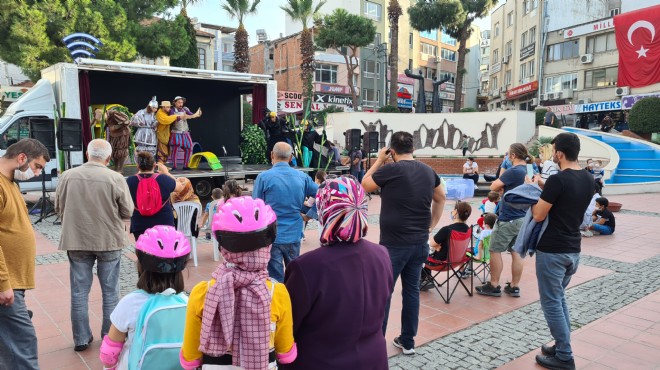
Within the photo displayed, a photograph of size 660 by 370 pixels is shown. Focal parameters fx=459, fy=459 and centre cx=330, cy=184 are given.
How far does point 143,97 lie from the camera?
13836mm

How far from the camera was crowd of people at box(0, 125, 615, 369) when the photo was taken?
169cm

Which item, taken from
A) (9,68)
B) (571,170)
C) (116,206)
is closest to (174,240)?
(116,206)

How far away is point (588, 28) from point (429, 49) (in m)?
18.7

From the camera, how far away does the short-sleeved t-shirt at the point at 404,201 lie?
3.43 m

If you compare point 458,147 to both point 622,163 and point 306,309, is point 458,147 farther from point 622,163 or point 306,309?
point 306,309

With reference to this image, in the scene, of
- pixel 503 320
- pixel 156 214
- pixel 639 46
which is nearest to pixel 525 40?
pixel 639 46

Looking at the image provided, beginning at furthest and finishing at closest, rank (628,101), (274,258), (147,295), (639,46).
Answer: (628,101) → (639,46) → (274,258) → (147,295)

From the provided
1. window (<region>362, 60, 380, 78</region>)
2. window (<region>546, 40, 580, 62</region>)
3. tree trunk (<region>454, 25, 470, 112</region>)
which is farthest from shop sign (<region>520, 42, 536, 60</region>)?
window (<region>362, 60, 380, 78</region>)

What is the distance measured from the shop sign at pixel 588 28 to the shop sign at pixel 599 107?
16.1 feet

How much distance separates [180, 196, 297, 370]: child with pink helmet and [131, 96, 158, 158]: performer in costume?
417 inches

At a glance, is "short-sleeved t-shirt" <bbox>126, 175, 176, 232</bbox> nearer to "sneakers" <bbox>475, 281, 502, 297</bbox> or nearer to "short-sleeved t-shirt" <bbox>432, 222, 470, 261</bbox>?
"short-sleeved t-shirt" <bbox>432, 222, 470, 261</bbox>

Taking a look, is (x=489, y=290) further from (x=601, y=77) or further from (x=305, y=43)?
(x=601, y=77)

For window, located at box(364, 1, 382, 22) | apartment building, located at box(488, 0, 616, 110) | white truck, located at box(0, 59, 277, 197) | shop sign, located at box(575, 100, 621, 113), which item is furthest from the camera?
window, located at box(364, 1, 382, 22)

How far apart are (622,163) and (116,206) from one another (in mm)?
19753
